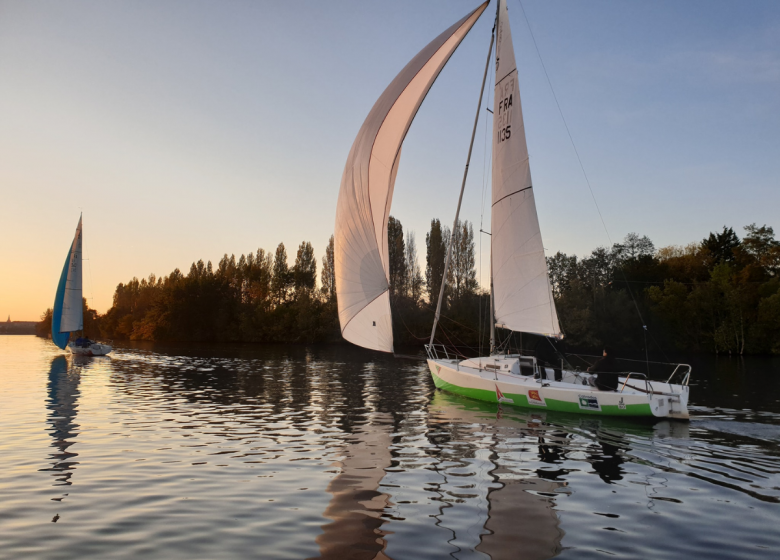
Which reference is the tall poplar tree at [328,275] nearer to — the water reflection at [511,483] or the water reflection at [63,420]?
the water reflection at [63,420]

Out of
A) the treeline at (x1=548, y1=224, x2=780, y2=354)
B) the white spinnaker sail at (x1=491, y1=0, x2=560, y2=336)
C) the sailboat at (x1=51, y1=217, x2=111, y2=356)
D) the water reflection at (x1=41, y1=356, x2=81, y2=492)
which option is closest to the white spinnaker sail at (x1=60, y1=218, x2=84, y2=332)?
the sailboat at (x1=51, y1=217, x2=111, y2=356)

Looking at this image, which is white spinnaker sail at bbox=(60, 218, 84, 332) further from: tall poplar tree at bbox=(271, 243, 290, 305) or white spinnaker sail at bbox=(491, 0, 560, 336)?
tall poplar tree at bbox=(271, 243, 290, 305)

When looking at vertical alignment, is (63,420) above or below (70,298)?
below

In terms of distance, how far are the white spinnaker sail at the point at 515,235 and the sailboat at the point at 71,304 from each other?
38627 mm

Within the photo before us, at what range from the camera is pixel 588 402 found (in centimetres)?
1716

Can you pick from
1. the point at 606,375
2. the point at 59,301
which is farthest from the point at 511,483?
the point at 59,301

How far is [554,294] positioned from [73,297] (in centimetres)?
5469

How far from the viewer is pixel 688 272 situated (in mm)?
76438

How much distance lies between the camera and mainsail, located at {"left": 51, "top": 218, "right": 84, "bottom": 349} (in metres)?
47.3

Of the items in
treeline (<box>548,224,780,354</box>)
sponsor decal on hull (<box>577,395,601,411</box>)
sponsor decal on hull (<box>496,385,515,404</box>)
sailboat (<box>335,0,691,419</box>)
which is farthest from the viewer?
treeline (<box>548,224,780,354</box>)

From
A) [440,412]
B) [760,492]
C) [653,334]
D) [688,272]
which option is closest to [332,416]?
[440,412]

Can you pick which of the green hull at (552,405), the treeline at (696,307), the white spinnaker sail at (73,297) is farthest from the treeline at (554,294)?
the white spinnaker sail at (73,297)

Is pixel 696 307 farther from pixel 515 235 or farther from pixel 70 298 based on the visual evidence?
pixel 70 298

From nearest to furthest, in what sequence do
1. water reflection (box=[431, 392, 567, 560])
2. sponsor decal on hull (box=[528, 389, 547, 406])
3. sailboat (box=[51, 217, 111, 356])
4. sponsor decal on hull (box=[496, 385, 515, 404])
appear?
1. water reflection (box=[431, 392, 567, 560])
2. sponsor decal on hull (box=[528, 389, 547, 406])
3. sponsor decal on hull (box=[496, 385, 515, 404])
4. sailboat (box=[51, 217, 111, 356])
